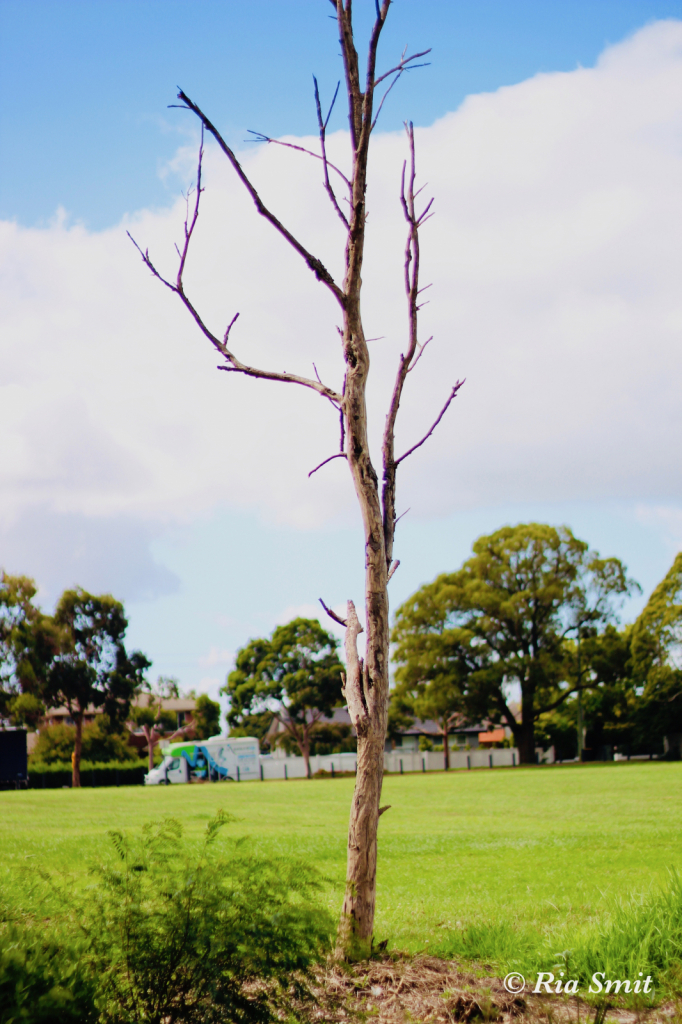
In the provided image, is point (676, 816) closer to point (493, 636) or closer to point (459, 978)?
point (459, 978)

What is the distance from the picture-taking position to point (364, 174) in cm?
503

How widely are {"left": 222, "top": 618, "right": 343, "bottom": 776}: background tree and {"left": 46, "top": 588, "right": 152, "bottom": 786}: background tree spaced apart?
18.8ft

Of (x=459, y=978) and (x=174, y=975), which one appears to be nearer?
(x=174, y=975)

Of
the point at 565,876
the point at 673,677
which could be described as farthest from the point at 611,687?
the point at 565,876

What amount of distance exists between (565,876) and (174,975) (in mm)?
6356

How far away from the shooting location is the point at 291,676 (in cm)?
4969

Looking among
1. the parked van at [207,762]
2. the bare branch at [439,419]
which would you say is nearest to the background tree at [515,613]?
the parked van at [207,762]

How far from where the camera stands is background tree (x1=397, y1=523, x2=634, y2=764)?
44.6m

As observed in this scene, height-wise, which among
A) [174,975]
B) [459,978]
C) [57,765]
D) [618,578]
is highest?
[618,578]

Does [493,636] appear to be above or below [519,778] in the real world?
above

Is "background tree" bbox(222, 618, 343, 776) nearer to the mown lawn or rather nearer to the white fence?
the white fence

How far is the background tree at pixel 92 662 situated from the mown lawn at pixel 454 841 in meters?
19.8

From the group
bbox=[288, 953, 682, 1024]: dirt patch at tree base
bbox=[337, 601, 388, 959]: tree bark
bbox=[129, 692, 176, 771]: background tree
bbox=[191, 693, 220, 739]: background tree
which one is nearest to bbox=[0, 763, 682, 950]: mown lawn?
bbox=[337, 601, 388, 959]: tree bark

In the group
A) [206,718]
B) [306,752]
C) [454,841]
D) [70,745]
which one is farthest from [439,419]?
[206,718]
